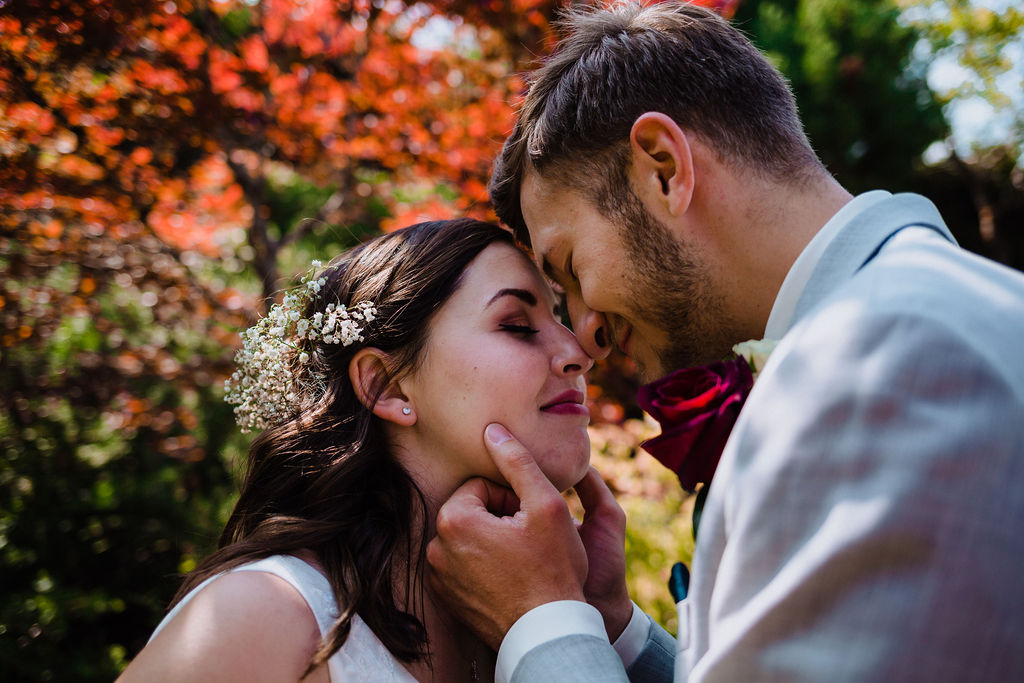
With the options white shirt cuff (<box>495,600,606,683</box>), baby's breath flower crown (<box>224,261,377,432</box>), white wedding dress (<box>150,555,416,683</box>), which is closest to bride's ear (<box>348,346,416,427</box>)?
baby's breath flower crown (<box>224,261,377,432</box>)

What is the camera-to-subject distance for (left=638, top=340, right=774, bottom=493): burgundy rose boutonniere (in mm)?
1743

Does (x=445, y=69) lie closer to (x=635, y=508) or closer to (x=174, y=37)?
→ (x=174, y=37)

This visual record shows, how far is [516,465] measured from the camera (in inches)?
89.4

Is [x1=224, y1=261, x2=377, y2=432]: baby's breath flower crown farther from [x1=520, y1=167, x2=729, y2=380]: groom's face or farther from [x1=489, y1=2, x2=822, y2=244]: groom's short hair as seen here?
[x1=489, y1=2, x2=822, y2=244]: groom's short hair

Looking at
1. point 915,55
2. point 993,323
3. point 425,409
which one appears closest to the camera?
point 993,323

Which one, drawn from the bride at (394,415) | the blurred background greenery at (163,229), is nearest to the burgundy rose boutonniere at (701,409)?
the bride at (394,415)

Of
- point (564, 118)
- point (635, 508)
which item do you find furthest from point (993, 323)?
point (635, 508)

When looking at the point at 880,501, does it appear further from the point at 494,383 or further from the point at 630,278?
the point at 494,383

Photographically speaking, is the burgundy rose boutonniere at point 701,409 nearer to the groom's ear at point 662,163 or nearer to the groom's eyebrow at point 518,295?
the groom's ear at point 662,163

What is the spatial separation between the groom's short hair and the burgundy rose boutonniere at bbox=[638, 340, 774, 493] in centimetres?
68

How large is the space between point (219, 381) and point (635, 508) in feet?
11.8

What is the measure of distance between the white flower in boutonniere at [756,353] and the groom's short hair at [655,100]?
694mm

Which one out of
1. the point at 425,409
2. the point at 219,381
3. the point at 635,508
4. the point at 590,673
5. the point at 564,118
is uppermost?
the point at 564,118

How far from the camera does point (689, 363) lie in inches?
92.7
